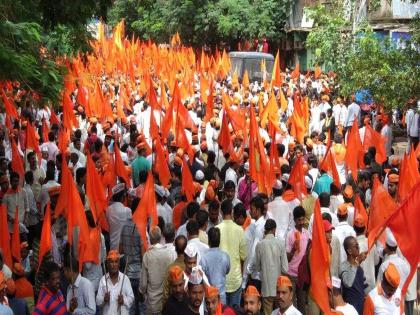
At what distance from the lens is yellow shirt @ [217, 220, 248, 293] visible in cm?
841

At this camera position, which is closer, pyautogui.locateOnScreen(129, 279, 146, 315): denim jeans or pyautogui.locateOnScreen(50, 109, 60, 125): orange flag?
pyautogui.locateOnScreen(129, 279, 146, 315): denim jeans

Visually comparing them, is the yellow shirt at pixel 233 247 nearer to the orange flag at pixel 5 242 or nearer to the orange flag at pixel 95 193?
the orange flag at pixel 95 193

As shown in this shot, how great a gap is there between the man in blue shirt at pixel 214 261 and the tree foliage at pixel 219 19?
32.1m

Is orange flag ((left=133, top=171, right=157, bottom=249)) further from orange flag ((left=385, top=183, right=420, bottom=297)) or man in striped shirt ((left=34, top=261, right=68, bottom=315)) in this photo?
orange flag ((left=385, top=183, right=420, bottom=297))

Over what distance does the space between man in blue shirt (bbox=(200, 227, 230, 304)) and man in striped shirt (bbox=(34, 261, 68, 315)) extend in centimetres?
145

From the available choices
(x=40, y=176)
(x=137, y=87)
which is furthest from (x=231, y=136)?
(x=137, y=87)

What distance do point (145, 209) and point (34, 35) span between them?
2.48 meters

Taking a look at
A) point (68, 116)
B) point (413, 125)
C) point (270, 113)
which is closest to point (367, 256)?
point (270, 113)

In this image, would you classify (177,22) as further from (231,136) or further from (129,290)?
(129,290)

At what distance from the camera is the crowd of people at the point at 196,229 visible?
7145 mm

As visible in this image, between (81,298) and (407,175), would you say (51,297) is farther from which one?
(407,175)

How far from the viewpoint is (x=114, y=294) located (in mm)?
7469

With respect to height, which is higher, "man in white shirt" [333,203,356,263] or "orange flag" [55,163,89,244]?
"orange flag" [55,163,89,244]

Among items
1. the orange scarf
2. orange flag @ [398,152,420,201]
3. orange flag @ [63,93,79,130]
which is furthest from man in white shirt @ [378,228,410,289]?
orange flag @ [63,93,79,130]
